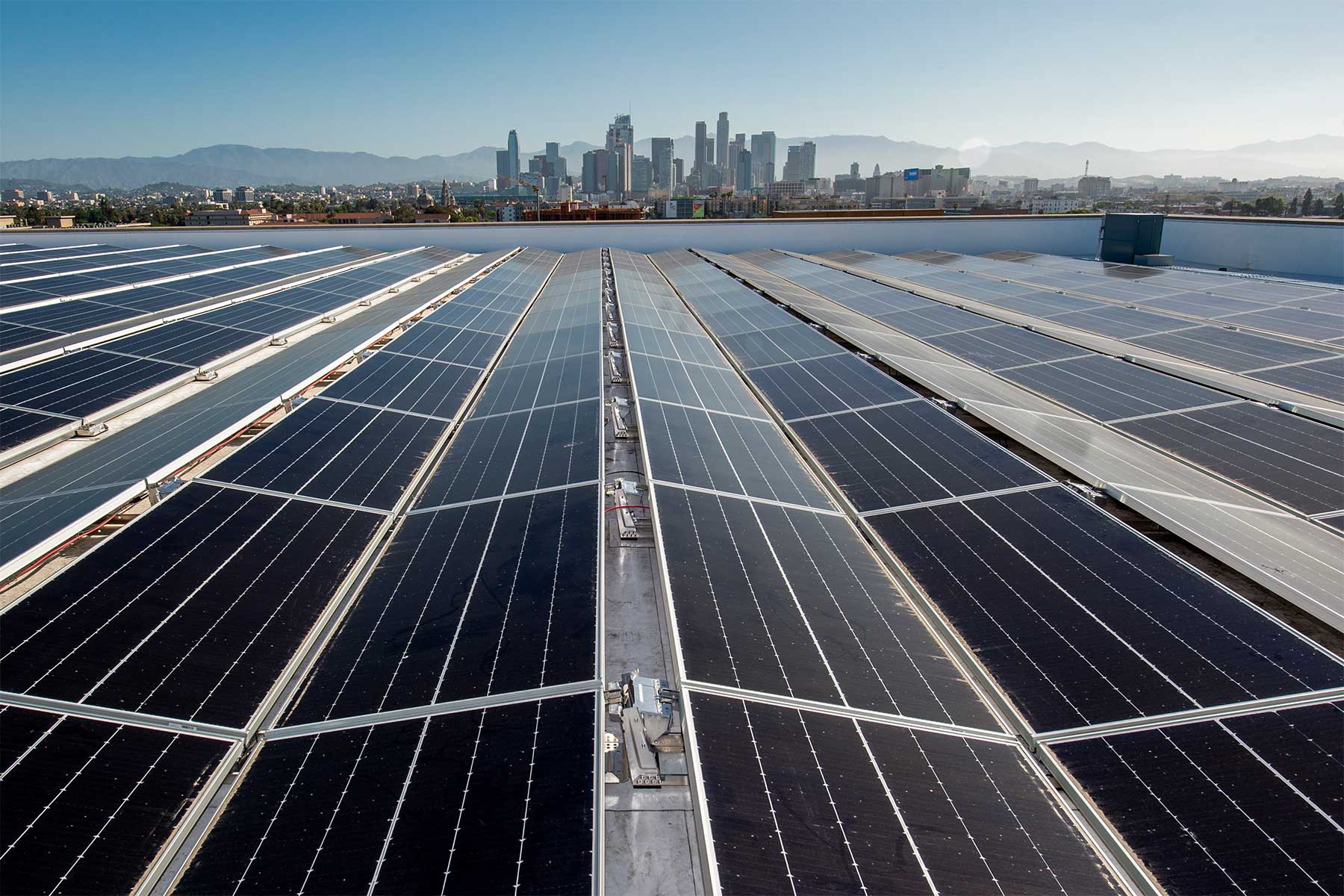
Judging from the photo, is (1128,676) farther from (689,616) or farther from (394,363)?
(394,363)

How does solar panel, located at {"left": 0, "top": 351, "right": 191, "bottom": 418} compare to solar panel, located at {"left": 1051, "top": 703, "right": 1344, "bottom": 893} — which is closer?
solar panel, located at {"left": 1051, "top": 703, "right": 1344, "bottom": 893}

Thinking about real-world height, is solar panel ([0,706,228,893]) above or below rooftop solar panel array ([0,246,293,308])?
below

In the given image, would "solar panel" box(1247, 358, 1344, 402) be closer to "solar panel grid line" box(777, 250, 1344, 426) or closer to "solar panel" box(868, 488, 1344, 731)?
"solar panel grid line" box(777, 250, 1344, 426)

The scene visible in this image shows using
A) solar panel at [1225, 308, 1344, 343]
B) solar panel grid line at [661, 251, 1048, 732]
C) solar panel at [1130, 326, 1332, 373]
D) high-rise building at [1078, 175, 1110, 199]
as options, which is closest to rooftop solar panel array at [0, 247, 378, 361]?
solar panel grid line at [661, 251, 1048, 732]

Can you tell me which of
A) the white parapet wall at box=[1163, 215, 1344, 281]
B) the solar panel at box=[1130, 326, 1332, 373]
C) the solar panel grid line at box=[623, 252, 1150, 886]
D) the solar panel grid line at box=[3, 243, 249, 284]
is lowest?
the solar panel grid line at box=[623, 252, 1150, 886]

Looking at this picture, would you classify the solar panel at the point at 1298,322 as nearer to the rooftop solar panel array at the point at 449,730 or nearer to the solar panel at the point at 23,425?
the rooftop solar panel array at the point at 449,730

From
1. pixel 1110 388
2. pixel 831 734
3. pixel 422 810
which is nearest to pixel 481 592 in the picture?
pixel 422 810
